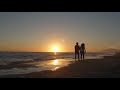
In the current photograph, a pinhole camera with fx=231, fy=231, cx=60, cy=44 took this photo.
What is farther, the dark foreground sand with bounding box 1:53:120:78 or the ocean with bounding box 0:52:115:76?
the ocean with bounding box 0:52:115:76

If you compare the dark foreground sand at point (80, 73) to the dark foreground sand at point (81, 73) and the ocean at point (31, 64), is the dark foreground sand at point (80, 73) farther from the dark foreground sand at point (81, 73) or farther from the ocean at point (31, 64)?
the ocean at point (31, 64)

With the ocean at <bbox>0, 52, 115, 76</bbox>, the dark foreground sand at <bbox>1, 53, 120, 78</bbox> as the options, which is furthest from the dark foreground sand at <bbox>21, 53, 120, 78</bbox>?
the ocean at <bbox>0, 52, 115, 76</bbox>

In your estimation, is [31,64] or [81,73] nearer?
[81,73]

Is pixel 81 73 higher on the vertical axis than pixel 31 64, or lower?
lower

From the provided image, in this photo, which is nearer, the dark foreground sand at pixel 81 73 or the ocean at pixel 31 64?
the dark foreground sand at pixel 81 73

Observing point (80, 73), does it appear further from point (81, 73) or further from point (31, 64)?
point (31, 64)

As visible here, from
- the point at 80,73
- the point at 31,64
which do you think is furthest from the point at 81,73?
the point at 31,64

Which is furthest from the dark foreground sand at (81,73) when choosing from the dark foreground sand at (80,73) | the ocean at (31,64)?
the ocean at (31,64)

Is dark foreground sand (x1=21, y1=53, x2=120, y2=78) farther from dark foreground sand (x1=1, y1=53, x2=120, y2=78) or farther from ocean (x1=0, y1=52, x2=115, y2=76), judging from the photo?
ocean (x1=0, y1=52, x2=115, y2=76)
